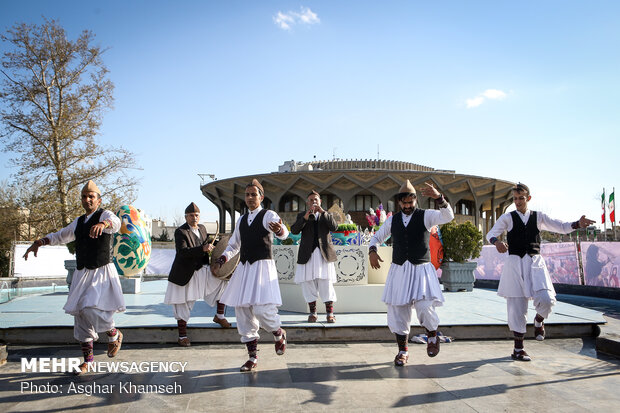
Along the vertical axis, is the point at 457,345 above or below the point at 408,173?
below

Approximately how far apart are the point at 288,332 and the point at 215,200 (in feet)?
145

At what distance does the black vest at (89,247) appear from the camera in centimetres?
440

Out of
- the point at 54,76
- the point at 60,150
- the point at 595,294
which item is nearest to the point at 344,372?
the point at 595,294

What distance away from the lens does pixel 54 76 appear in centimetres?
1939

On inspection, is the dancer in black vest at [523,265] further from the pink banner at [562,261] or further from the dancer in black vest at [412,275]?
the pink banner at [562,261]

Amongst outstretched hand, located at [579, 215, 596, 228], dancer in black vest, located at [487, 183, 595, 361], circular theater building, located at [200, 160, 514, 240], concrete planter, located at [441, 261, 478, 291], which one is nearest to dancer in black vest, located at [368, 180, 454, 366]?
dancer in black vest, located at [487, 183, 595, 361]

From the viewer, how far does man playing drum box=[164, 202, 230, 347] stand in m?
5.42

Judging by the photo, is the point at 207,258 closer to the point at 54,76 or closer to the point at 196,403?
the point at 196,403

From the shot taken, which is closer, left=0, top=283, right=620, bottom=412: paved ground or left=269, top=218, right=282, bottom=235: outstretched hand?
left=0, top=283, right=620, bottom=412: paved ground

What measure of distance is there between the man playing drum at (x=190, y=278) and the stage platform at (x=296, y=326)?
24 centimetres

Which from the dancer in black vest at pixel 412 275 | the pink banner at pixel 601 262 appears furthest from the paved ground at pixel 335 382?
the pink banner at pixel 601 262

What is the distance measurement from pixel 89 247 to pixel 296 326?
8.61 ft

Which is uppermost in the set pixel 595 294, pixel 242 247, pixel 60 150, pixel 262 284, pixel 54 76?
pixel 54 76

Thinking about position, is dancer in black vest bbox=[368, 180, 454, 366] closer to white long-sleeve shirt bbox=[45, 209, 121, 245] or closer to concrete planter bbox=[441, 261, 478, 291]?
white long-sleeve shirt bbox=[45, 209, 121, 245]
